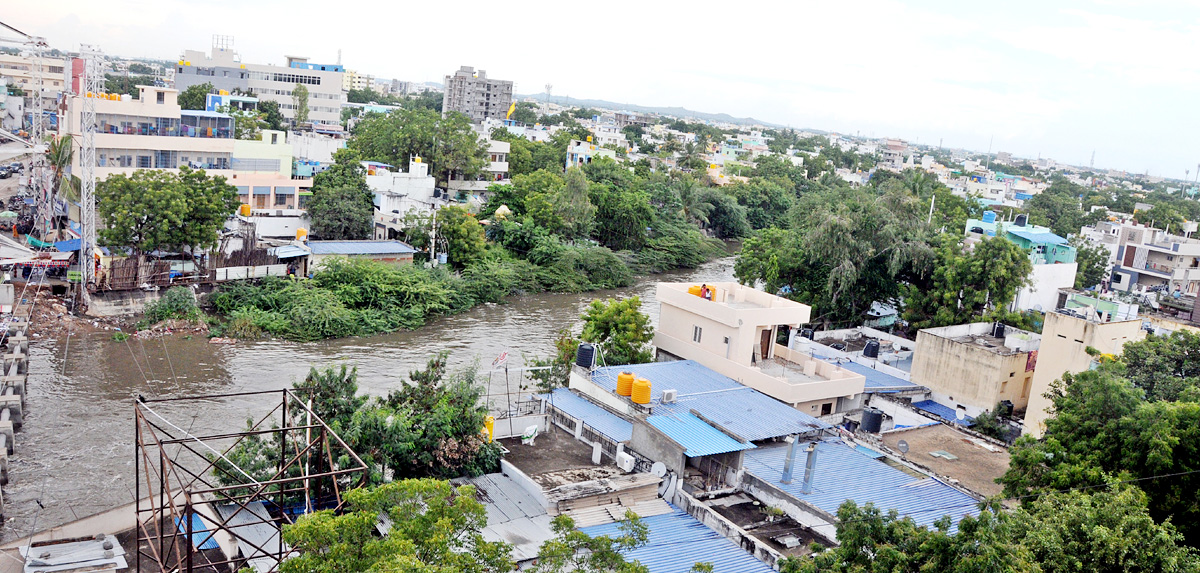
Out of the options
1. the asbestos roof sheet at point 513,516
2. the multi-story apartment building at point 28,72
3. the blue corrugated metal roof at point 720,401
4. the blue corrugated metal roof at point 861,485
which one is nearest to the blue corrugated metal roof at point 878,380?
the blue corrugated metal roof at point 720,401

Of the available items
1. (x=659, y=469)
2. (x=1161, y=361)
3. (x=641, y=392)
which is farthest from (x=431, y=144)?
(x=1161, y=361)

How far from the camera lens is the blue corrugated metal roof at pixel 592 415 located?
1192 cm

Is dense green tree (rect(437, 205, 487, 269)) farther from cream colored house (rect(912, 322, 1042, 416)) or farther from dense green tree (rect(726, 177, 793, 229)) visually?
dense green tree (rect(726, 177, 793, 229))

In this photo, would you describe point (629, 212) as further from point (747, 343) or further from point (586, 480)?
point (586, 480)

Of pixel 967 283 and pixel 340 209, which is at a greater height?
pixel 967 283

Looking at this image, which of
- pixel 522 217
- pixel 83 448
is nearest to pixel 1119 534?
pixel 83 448

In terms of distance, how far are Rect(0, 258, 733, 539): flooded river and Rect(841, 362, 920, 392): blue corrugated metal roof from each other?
7.17 m

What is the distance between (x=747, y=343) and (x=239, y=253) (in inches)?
598

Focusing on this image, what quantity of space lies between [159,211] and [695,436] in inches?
649

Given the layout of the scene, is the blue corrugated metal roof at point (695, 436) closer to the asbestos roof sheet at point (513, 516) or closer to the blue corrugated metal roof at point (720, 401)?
the blue corrugated metal roof at point (720, 401)

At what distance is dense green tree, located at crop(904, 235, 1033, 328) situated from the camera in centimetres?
2045

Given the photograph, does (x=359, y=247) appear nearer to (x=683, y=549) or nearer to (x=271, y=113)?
(x=683, y=549)

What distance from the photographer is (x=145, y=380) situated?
1812 centimetres

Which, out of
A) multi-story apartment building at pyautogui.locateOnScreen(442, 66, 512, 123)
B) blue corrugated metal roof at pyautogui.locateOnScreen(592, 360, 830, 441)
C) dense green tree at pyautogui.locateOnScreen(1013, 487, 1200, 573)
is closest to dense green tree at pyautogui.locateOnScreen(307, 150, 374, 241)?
blue corrugated metal roof at pyautogui.locateOnScreen(592, 360, 830, 441)
